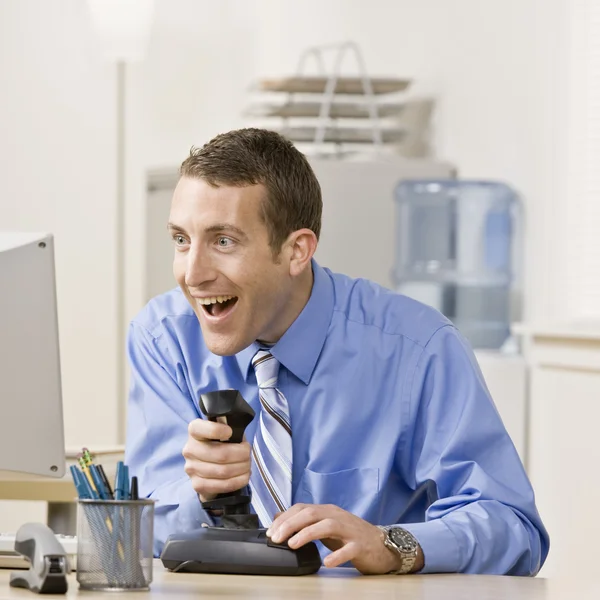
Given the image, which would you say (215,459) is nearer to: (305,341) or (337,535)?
(337,535)

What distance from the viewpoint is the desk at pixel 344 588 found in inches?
51.9

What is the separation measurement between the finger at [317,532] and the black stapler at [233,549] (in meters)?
0.02

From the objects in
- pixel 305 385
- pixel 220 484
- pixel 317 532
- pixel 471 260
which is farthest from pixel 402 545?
pixel 471 260

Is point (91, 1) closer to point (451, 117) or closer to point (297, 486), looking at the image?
point (451, 117)

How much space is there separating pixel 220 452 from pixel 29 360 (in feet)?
0.86

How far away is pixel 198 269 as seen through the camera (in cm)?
164

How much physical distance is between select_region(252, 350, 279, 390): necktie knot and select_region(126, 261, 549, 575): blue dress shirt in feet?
0.04

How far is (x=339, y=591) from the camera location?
4.47 ft

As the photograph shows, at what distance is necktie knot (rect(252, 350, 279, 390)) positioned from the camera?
178 centimetres

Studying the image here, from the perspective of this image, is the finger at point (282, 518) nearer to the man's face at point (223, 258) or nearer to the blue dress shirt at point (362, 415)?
the blue dress shirt at point (362, 415)

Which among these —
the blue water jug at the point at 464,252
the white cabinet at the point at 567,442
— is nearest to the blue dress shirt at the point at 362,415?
the white cabinet at the point at 567,442

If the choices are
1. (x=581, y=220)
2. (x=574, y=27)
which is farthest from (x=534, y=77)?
(x=581, y=220)

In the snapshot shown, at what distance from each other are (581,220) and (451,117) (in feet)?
3.19

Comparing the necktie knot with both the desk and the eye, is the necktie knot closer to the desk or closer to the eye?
the eye
